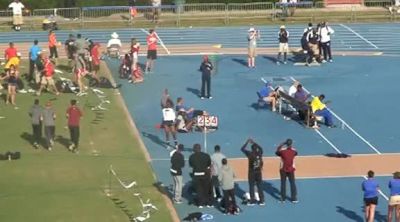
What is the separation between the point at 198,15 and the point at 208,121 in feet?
83.3

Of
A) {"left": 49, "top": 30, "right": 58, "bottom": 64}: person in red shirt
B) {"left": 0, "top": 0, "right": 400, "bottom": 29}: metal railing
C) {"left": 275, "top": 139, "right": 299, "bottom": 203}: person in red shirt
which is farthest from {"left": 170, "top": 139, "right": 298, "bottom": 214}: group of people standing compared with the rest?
{"left": 0, "top": 0, "right": 400, "bottom": 29}: metal railing

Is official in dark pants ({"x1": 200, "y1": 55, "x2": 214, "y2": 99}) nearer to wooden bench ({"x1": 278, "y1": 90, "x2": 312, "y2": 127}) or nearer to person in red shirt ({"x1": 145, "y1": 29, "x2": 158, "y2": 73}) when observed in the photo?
wooden bench ({"x1": 278, "y1": 90, "x2": 312, "y2": 127})

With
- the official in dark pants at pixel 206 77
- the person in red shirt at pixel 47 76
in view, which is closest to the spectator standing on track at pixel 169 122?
the official in dark pants at pixel 206 77

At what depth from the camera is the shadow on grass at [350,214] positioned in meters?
21.1

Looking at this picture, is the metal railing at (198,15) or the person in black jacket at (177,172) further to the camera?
the metal railing at (198,15)

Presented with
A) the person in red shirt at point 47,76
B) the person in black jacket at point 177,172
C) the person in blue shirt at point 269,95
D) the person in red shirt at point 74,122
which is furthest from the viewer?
the person in red shirt at point 47,76

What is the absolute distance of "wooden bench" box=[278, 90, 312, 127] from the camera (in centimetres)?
2945

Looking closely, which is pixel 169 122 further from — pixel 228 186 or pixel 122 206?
pixel 228 186

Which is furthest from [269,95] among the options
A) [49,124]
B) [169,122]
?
[49,124]

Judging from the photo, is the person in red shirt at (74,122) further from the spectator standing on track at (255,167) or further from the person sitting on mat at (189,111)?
the spectator standing on track at (255,167)

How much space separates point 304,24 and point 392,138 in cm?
2346

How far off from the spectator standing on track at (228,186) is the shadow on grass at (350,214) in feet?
7.74

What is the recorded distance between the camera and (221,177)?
69.8 ft

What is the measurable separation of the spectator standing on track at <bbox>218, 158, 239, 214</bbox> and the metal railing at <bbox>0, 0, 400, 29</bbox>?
30.1 metres
